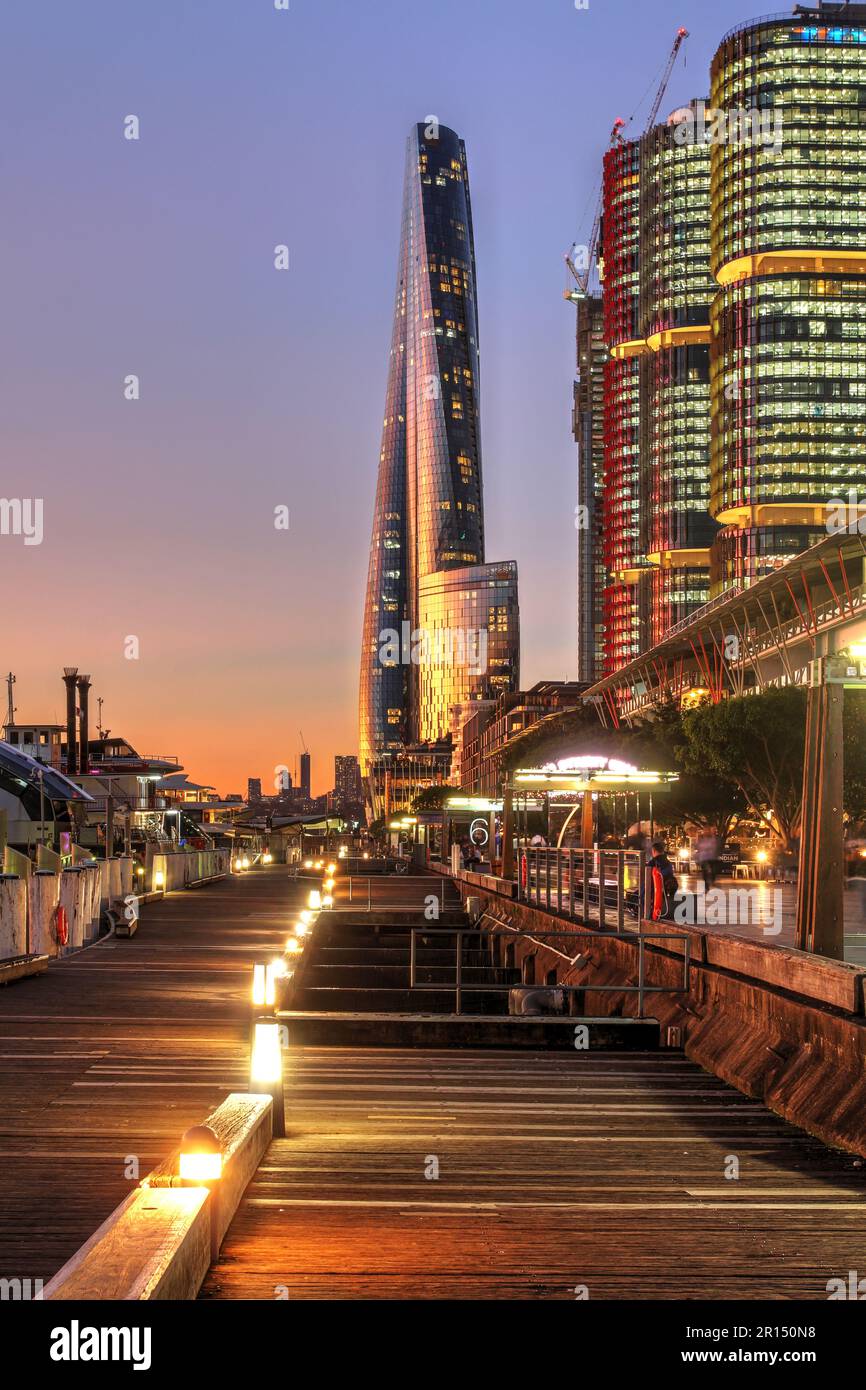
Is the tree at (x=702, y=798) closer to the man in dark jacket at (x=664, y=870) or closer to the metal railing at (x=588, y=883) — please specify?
the metal railing at (x=588, y=883)

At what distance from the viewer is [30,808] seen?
6350 cm

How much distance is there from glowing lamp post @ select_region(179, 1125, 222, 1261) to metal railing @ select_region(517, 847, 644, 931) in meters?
14.1

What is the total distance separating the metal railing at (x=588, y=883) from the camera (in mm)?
25914

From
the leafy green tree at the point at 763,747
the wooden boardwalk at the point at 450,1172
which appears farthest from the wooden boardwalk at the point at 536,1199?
the leafy green tree at the point at 763,747

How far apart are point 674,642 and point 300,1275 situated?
129 meters

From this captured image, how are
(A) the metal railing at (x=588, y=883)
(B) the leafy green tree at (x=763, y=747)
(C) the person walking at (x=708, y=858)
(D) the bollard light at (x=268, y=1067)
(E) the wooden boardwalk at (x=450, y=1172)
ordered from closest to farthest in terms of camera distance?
(E) the wooden boardwalk at (x=450, y=1172) < (D) the bollard light at (x=268, y=1067) < (A) the metal railing at (x=588, y=883) < (C) the person walking at (x=708, y=858) < (B) the leafy green tree at (x=763, y=747)

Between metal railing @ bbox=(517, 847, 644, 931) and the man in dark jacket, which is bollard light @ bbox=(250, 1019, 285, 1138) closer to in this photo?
metal railing @ bbox=(517, 847, 644, 931)

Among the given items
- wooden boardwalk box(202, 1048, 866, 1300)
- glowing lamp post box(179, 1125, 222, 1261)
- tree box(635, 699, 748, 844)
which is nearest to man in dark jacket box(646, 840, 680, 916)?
wooden boardwalk box(202, 1048, 866, 1300)

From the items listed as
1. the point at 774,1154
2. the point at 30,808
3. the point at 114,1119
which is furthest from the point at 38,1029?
the point at 30,808

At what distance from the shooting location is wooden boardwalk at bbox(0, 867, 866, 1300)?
24.2 ft

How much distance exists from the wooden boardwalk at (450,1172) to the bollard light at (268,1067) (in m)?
0.26

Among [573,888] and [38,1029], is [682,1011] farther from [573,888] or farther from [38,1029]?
[573,888]

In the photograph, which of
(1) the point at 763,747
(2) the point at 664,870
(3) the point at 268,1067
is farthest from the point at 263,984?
(1) the point at 763,747

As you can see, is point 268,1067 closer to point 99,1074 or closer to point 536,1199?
→ point 536,1199
